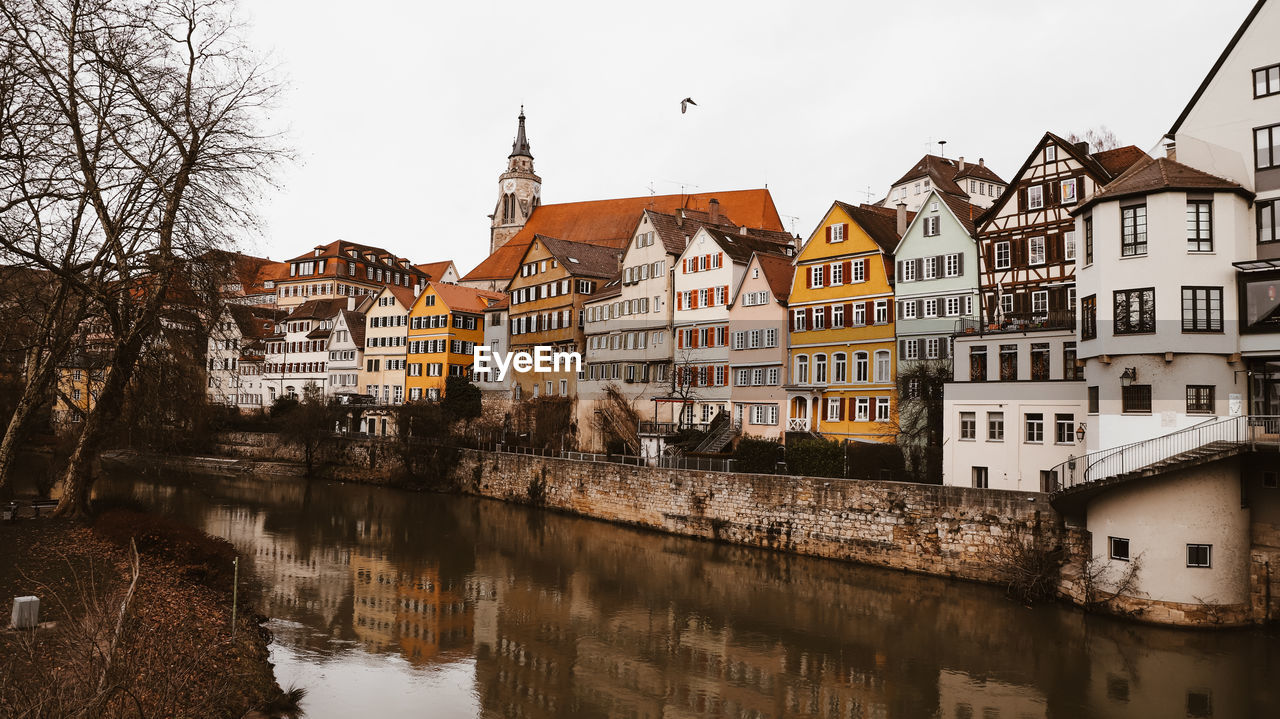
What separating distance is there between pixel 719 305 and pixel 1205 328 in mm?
22772

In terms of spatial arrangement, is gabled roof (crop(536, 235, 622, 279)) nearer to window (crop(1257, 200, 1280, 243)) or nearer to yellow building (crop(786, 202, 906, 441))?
yellow building (crop(786, 202, 906, 441))

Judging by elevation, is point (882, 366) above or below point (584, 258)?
below

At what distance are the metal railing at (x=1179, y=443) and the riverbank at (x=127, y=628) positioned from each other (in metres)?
19.1

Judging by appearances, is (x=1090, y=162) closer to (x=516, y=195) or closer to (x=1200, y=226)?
(x=1200, y=226)

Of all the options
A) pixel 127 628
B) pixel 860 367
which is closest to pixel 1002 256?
pixel 860 367

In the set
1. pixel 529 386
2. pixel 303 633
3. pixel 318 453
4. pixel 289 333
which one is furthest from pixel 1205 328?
pixel 289 333

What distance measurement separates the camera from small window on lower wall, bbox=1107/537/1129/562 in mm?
20923

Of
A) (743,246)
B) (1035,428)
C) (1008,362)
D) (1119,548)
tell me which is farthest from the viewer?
(743,246)

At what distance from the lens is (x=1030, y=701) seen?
53.2 ft

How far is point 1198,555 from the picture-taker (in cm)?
2002

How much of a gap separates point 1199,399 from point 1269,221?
15.1 feet

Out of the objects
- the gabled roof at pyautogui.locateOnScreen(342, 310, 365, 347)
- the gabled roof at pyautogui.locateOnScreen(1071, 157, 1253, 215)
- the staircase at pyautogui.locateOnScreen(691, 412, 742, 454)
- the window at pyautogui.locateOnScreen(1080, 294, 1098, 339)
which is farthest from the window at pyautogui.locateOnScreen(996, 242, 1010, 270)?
Result: the gabled roof at pyautogui.locateOnScreen(342, 310, 365, 347)

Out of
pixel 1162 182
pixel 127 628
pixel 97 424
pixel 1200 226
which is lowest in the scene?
pixel 127 628

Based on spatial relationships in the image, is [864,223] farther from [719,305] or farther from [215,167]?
[215,167]
